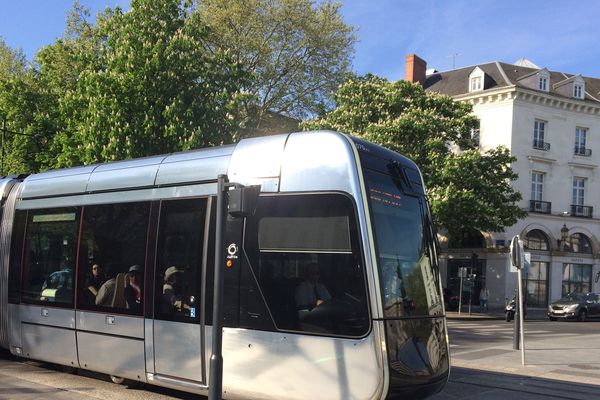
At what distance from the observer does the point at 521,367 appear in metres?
11.8

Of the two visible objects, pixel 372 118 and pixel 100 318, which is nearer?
pixel 100 318

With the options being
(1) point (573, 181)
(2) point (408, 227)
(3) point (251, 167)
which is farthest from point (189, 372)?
(1) point (573, 181)

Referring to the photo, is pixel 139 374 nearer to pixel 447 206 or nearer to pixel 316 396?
pixel 316 396

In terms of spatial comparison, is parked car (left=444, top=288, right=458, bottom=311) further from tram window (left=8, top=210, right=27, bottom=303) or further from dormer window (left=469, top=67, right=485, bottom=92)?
tram window (left=8, top=210, right=27, bottom=303)

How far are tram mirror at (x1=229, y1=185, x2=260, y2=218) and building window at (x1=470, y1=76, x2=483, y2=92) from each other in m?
39.0

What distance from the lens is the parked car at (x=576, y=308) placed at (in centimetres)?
3078

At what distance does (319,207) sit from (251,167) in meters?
1.09

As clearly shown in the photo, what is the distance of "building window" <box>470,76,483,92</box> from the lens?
4178 centimetres

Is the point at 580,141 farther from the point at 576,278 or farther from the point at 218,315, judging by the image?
the point at 218,315

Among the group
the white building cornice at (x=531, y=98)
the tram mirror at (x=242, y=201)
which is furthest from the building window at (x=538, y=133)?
the tram mirror at (x=242, y=201)

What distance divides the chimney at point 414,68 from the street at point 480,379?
3238 cm

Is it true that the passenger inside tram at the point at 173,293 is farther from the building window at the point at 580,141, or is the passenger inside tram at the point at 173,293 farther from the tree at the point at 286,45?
the building window at the point at 580,141

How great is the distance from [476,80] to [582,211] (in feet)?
40.2

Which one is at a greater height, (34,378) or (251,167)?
(251,167)
